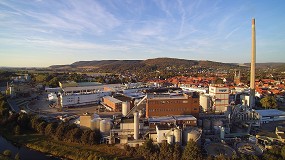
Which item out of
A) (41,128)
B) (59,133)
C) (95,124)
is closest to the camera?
(59,133)

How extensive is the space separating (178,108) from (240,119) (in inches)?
177

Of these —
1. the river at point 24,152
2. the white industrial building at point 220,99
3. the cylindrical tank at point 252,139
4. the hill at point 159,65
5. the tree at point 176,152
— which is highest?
the hill at point 159,65

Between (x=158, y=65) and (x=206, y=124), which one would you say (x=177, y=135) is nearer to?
(x=206, y=124)

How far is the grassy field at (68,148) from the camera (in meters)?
10.3

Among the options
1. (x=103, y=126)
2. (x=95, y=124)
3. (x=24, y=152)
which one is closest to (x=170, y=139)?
(x=103, y=126)

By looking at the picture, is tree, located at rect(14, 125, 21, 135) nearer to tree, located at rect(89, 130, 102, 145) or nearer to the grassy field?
the grassy field

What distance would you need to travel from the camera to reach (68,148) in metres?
11.0

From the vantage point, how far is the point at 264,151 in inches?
408

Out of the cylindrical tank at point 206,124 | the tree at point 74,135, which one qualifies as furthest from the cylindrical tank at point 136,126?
the cylindrical tank at point 206,124

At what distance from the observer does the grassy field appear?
10258mm

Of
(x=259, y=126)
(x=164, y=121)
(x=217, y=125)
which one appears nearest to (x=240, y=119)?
(x=259, y=126)

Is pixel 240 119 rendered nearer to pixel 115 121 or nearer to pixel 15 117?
pixel 115 121

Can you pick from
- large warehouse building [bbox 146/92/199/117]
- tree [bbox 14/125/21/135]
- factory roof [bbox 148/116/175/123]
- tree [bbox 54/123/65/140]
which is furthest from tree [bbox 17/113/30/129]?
factory roof [bbox 148/116/175/123]

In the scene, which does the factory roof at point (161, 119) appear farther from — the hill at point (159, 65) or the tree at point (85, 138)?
the hill at point (159, 65)
